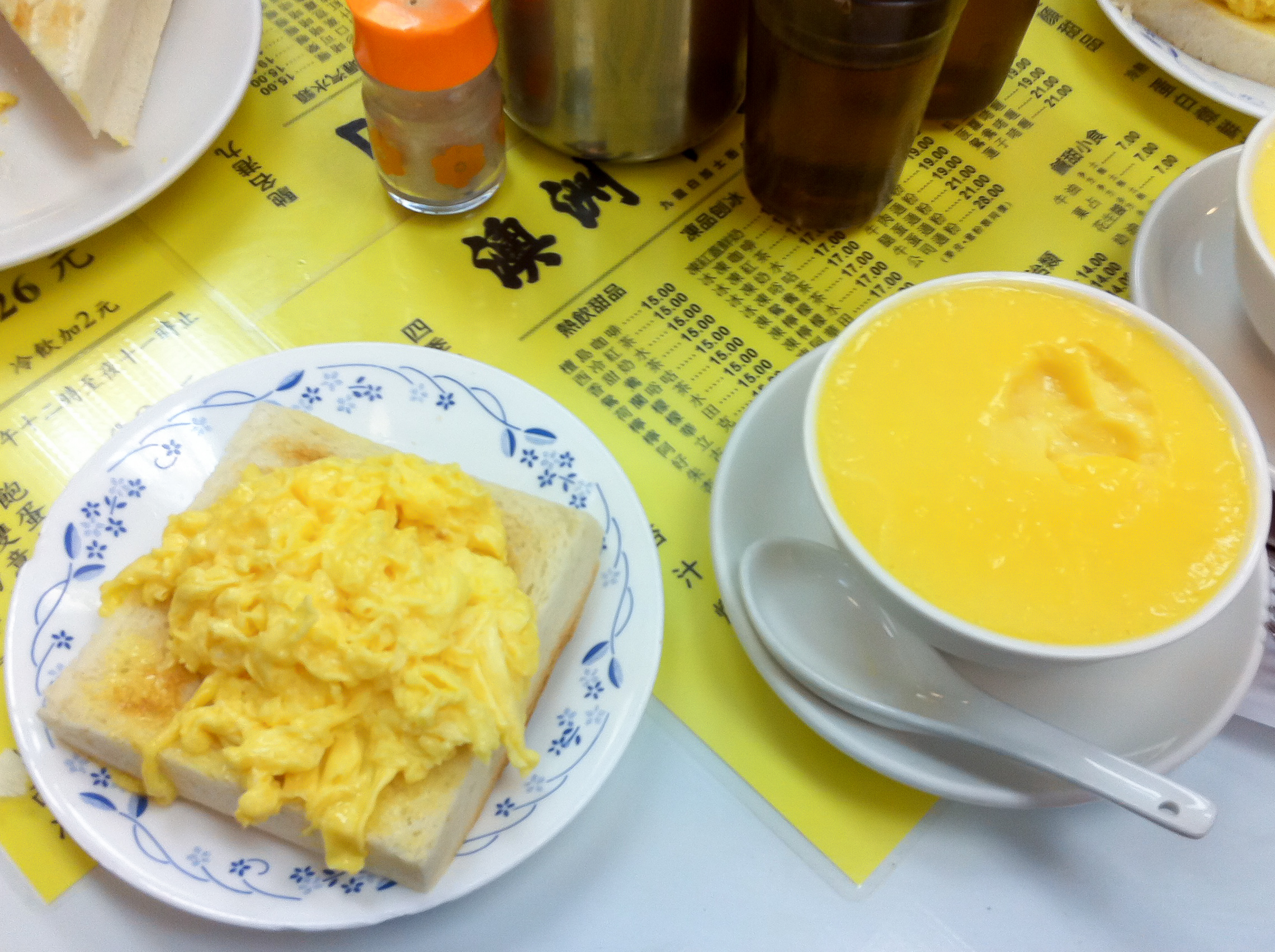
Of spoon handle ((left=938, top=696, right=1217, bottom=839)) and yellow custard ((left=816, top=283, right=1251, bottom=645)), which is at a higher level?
yellow custard ((left=816, top=283, right=1251, bottom=645))

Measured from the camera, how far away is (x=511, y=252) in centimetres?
148

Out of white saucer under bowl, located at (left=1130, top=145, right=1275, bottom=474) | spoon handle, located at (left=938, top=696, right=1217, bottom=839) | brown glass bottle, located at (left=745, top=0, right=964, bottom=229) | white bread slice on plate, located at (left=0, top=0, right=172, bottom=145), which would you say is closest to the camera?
spoon handle, located at (left=938, top=696, right=1217, bottom=839)

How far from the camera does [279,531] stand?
93 centimetres

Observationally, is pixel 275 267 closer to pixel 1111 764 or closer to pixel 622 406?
pixel 622 406

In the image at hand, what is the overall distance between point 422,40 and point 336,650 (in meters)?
0.80

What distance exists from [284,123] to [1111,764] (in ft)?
5.23

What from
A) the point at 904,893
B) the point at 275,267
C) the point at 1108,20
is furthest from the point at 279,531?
the point at 1108,20

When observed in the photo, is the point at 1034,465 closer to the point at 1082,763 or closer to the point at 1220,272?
the point at 1082,763

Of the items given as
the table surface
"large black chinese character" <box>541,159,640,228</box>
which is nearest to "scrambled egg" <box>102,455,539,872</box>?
the table surface

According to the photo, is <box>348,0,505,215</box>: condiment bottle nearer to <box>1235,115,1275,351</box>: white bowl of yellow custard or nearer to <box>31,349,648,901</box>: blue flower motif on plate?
<box>31,349,648,901</box>: blue flower motif on plate

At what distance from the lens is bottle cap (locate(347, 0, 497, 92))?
1.17m

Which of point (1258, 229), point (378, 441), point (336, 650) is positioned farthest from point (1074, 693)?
point (378, 441)

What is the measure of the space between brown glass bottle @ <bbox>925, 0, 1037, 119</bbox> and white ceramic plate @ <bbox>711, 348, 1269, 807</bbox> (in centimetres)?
94

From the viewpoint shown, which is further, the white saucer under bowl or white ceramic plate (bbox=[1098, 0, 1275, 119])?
white ceramic plate (bbox=[1098, 0, 1275, 119])
